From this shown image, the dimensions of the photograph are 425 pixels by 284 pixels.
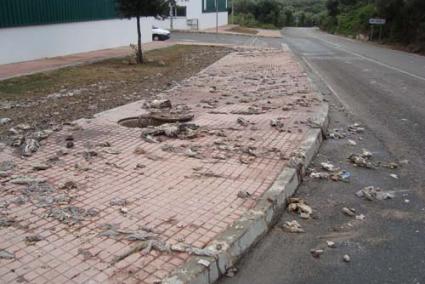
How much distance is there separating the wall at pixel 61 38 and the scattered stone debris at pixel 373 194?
14804 mm

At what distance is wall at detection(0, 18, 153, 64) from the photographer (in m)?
17.5

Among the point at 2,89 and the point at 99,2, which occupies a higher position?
the point at 99,2

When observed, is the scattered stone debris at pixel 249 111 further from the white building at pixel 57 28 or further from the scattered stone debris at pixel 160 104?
the white building at pixel 57 28

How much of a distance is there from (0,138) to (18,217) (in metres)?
3.48

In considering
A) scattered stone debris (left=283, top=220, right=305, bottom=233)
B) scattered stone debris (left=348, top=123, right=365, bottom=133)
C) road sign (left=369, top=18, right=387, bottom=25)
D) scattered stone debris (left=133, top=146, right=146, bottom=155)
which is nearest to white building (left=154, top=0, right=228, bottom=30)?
road sign (left=369, top=18, right=387, bottom=25)

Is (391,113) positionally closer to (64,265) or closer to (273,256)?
(273,256)

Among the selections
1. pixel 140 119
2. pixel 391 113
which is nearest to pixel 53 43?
pixel 140 119

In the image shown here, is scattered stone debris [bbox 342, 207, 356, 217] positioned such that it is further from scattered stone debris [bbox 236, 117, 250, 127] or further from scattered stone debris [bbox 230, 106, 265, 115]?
scattered stone debris [bbox 230, 106, 265, 115]

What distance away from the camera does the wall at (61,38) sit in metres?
17.5

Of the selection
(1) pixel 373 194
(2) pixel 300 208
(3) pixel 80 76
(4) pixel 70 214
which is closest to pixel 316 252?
(2) pixel 300 208

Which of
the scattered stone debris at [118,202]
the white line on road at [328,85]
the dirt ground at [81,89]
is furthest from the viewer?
the white line on road at [328,85]

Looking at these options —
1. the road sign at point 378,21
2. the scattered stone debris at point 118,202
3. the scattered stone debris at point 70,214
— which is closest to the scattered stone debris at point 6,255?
the scattered stone debris at point 70,214

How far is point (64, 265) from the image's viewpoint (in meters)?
4.04

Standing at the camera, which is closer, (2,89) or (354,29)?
(2,89)
